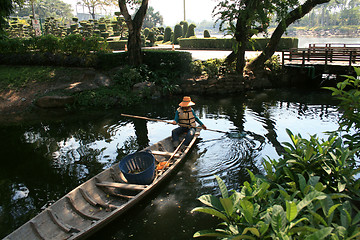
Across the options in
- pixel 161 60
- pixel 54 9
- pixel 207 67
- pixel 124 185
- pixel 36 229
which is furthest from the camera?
pixel 54 9

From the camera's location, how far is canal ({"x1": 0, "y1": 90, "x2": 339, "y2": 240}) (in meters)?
6.74

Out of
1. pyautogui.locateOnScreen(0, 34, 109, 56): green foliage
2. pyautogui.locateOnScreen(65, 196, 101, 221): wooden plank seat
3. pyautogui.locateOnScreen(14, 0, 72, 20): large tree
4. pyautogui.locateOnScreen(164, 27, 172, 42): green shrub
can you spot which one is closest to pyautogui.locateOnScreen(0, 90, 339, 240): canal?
pyautogui.locateOnScreen(65, 196, 101, 221): wooden plank seat

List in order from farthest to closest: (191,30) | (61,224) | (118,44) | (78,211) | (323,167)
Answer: (191,30)
(118,44)
(78,211)
(61,224)
(323,167)

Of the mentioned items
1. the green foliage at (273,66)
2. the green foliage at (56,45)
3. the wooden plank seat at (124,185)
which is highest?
the green foliage at (56,45)

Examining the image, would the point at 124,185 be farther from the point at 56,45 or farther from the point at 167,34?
the point at 167,34

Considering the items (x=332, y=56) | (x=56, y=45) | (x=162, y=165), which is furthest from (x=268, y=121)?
(x=56, y=45)

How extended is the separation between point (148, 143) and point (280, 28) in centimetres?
1465

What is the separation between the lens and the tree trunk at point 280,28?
19109 mm

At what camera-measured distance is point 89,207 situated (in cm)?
660

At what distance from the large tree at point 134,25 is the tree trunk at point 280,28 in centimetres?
870

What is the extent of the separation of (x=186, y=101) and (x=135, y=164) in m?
3.29

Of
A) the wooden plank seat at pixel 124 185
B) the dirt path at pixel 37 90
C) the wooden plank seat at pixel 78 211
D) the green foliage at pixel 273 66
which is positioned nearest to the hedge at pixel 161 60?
the dirt path at pixel 37 90

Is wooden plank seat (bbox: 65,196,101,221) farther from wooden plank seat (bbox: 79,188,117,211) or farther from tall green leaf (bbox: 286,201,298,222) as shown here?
tall green leaf (bbox: 286,201,298,222)

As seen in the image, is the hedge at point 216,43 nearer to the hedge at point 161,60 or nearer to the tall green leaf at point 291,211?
the hedge at point 161,60
